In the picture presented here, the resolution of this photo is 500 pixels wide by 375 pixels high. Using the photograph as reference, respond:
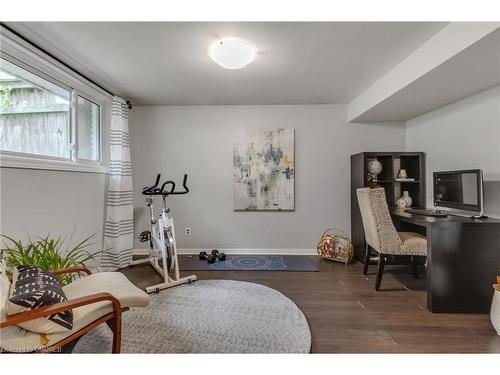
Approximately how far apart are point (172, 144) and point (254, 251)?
2044 mm

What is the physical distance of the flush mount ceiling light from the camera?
78.7 inches

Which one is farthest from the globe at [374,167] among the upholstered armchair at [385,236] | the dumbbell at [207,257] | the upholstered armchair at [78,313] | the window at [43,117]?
the window at [43,117]

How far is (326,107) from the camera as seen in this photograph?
3.74 m

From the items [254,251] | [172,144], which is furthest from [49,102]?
[254,251]

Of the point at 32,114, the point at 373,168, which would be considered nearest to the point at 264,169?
the point at 373,168

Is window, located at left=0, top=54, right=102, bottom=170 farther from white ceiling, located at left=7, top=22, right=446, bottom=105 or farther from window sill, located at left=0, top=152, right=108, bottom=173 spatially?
white ceiling, located at left=7, top=22, right=446, bottom=105

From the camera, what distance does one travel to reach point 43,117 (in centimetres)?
233

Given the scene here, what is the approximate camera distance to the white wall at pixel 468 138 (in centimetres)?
233

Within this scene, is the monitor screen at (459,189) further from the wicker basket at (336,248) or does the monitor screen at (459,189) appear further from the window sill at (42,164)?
the window sill at (42,164)

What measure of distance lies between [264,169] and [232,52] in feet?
6.32

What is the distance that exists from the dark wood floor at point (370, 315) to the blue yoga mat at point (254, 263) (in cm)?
13

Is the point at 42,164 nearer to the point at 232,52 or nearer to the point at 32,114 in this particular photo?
the point at 32,114

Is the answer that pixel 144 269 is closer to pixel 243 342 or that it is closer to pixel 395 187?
pixel 243 342

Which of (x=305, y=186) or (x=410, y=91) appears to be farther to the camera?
(x=305, y=186)
